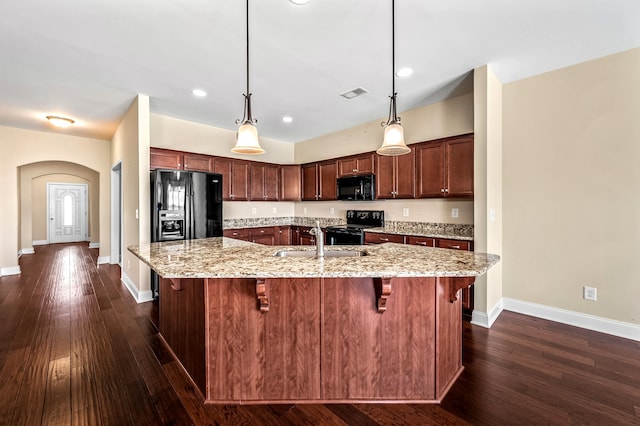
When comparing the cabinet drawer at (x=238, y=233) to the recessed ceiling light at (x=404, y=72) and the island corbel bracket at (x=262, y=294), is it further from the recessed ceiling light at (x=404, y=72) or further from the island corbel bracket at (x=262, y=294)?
the recessed ceiling light at (x=404, y=72)

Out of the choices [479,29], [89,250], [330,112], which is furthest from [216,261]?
[89,250]

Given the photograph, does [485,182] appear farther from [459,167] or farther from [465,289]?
[465,289]

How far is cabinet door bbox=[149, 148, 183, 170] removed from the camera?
4.12 metres

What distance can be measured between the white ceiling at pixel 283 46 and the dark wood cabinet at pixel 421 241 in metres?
1.83

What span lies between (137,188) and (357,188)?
317 cm

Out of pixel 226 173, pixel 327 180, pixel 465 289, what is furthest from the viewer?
pixel 327 180

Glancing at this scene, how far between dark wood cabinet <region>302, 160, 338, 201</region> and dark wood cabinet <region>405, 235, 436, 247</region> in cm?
180

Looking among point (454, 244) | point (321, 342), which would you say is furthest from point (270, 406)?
point (454, 244)

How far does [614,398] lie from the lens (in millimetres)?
1879

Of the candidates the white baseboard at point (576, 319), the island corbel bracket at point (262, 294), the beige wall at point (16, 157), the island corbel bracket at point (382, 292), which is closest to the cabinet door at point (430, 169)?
the white baseboard at point (576, 319)

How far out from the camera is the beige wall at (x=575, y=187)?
2721 millimetres

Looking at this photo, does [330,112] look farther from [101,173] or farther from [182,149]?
[101,173]

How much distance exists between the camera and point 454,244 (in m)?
3.31

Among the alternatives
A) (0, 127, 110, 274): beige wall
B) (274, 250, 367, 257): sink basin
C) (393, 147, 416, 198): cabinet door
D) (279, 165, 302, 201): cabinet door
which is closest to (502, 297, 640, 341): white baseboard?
(393, 147, 416, 198): cabinet door
